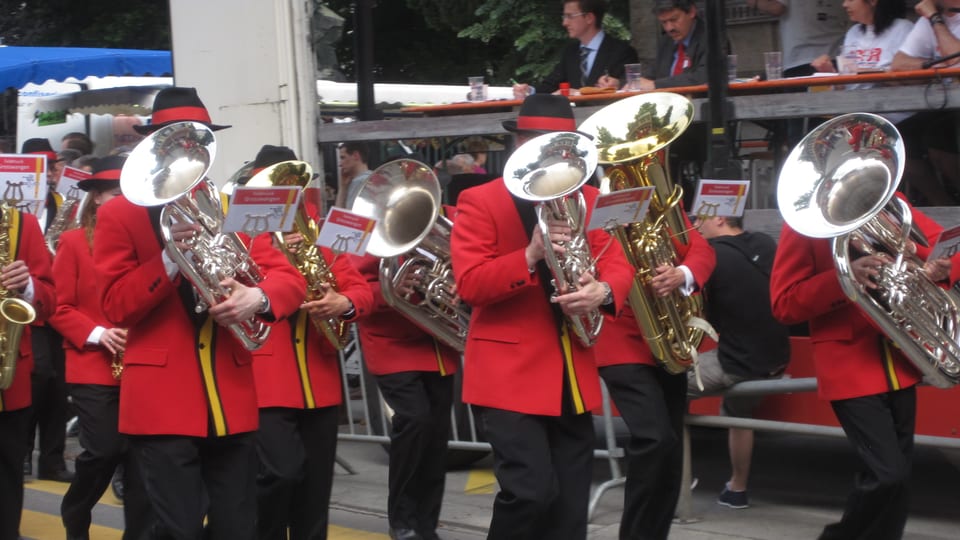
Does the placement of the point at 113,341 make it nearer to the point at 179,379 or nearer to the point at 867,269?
the point at 179,379

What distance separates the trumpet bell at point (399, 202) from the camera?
6004 mm

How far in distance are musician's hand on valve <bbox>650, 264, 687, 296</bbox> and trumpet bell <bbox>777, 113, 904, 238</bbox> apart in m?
0.79

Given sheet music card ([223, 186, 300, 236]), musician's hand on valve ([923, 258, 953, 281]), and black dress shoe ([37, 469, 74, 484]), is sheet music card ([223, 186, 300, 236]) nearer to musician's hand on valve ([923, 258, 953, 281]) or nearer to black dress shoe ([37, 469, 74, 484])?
musician's hand on valve ([923, 258, 953, 281])

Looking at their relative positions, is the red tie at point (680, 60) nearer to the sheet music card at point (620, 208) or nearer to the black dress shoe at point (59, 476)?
the sheet music card at point (620, 208)

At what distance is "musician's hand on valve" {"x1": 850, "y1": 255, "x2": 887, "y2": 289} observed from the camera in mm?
4859

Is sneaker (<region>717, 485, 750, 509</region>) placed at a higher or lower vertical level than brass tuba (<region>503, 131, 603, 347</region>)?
lower

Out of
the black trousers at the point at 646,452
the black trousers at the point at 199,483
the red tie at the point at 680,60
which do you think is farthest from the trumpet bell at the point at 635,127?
the red tie at the point at 680,60

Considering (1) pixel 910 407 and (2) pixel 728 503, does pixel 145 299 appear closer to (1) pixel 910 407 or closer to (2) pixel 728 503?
(1) pixel 910 407

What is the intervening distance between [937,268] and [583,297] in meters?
1.28

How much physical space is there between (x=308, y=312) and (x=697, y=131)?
3.22m

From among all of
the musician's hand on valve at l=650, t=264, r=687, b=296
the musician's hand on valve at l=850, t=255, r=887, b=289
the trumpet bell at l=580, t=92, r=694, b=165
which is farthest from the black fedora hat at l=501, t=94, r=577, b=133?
the musician's hand on valve at l=850, t=255, r=887, b=289

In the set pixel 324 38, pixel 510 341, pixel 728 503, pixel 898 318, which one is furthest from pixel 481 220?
pixel 324 38

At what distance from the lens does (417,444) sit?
21.1 feet

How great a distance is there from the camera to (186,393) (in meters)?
4.83
